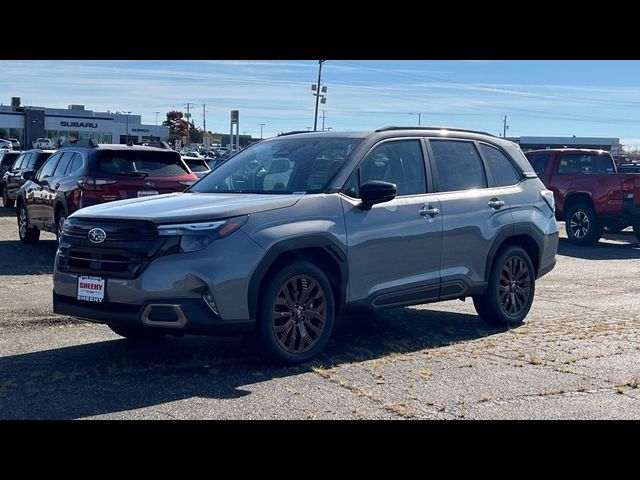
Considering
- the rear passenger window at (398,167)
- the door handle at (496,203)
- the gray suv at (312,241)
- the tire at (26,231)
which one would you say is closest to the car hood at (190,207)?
the gray suv at (312,241)

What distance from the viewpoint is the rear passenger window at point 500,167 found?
28.9ft

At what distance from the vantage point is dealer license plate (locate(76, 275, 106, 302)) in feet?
21.1

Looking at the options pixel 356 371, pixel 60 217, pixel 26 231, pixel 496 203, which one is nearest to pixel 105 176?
pixel 60 217

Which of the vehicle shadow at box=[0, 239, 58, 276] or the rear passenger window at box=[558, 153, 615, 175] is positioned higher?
the rear passenger window at box=[558, 153, 615, 175]

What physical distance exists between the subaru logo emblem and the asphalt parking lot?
3.11 feet

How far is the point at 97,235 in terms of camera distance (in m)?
6.54

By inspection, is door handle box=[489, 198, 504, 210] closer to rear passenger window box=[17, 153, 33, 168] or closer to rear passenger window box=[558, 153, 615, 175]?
rear passenger window box=[558, 153, 615, 175]

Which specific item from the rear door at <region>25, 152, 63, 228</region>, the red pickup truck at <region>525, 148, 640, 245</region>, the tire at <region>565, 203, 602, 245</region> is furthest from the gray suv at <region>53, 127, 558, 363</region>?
the tire at <region>565, 203, 602, 245</region>
